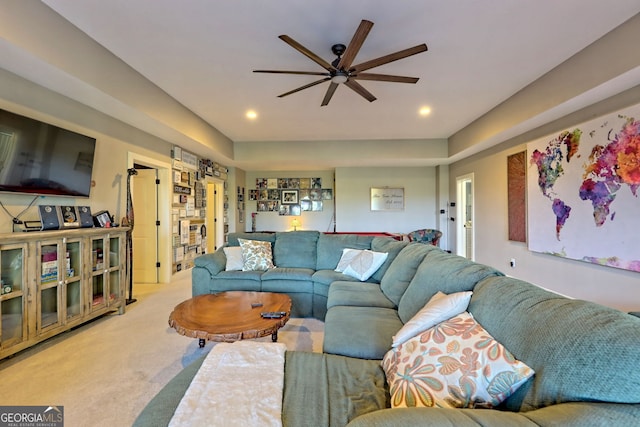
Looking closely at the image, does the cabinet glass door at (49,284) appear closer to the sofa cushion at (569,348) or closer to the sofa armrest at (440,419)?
the sofa armrest at (440,419)

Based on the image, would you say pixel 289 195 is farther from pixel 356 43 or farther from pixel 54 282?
pixel 356 43

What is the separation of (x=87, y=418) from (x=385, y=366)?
1.73 meters

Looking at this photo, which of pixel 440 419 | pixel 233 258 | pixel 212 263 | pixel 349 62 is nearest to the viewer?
pixel 440 419

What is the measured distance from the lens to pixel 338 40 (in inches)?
96.5

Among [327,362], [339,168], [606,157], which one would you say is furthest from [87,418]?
[339,168]

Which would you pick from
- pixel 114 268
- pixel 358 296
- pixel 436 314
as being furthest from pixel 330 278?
pixel 114 268

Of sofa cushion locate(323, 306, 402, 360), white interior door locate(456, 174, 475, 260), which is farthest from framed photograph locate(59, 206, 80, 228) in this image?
white interior door locate(456, 174, 475, 260)

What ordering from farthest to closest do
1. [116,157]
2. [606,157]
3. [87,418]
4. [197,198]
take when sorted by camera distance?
1. [197,198]
2. [116,157]
3. [606,157]
4. [87,418]

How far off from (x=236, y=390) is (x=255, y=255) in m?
2.36

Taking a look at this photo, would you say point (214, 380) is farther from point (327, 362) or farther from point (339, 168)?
point (339, 168)

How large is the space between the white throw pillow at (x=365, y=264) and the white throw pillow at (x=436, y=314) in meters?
1.55

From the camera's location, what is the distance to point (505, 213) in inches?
173

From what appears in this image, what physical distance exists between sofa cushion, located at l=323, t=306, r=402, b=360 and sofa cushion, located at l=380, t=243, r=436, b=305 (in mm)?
202

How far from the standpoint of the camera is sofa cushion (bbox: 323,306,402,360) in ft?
5.01
